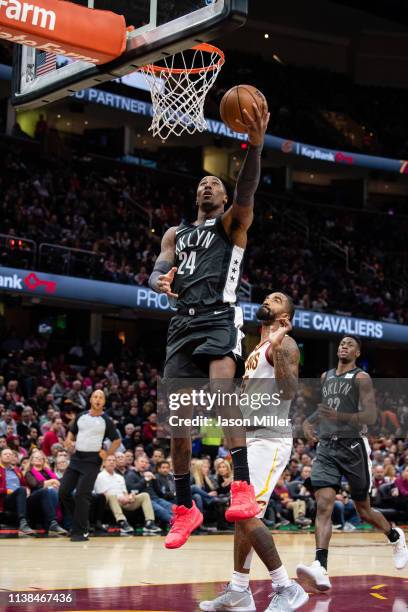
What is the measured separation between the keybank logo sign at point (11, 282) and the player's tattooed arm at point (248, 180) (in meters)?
15.9

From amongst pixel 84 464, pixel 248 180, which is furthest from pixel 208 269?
pixel 84 464

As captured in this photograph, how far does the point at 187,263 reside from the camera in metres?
5.88

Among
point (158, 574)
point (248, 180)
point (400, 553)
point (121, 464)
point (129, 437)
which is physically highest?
point (248, 180)

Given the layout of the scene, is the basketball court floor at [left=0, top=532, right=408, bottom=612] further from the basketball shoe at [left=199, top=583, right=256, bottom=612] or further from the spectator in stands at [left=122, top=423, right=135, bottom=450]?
the spectator in stands at [left=122, top=423, right=135, bottom=450]

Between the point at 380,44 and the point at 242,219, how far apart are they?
35531mm

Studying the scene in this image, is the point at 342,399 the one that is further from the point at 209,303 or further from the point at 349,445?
the point at 209,303

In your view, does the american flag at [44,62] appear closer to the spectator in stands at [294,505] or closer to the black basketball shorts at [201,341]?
the black basketball shorts at [201,341]

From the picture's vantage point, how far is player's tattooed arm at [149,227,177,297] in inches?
220

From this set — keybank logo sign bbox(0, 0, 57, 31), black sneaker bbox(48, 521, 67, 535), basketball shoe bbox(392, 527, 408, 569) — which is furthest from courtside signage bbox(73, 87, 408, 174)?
keybank logo sign bbox(0, 0, 57, 31)

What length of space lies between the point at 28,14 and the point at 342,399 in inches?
170

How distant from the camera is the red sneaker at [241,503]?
5461 mm

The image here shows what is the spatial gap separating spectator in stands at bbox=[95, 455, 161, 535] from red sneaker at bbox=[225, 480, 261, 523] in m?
7.83

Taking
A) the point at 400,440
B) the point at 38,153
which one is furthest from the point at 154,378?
the point at 38,153

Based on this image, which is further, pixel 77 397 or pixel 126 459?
pixel 77 397
